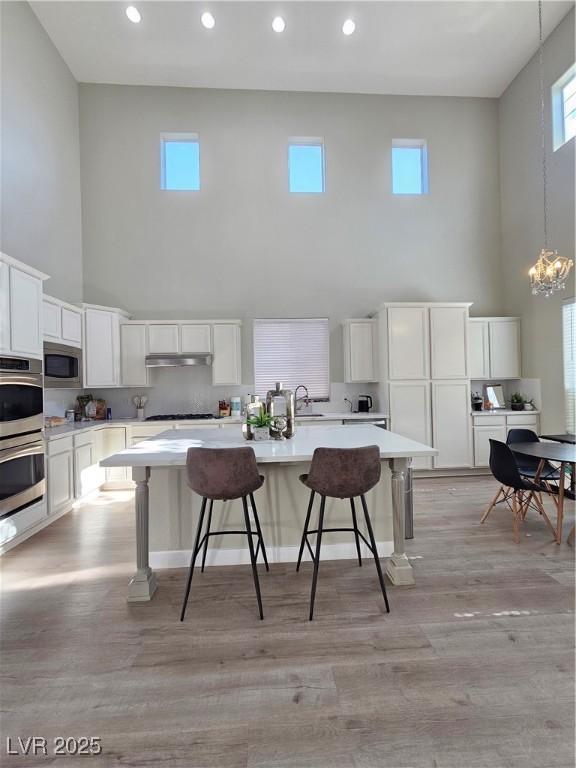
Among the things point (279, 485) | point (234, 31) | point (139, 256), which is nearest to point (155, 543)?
point (279, 485)

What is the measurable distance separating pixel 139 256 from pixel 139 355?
61.7 inches

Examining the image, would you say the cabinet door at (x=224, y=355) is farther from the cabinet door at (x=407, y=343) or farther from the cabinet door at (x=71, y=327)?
the cabinet door at (x=407, y=343)

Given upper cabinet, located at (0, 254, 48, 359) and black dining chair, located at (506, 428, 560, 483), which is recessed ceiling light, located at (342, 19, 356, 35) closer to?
upper cabinet, located at (0, 254, 48, 359)

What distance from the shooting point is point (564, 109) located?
4984 millimetres

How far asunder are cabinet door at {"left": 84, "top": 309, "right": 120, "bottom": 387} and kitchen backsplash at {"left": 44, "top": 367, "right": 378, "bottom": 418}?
541mm

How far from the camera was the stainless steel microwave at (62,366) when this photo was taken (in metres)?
4.19

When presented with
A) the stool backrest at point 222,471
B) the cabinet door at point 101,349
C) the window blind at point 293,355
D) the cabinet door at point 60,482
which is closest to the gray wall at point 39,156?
the cabinet door at point 101,349

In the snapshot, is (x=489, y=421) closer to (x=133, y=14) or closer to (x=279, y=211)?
(x=279, y=211)

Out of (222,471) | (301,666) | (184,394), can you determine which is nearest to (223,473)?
(222,471)

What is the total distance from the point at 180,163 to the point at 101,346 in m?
3.14

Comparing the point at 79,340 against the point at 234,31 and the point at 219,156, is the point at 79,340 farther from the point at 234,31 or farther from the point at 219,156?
the point at 234,31

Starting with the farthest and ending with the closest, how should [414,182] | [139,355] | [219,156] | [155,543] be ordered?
[414,182] → [219,156] → [139,355] → [155,543]

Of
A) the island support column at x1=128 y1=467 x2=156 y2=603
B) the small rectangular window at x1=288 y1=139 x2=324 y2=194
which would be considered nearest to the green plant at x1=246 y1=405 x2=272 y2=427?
the island support column at x1=128 y1=467 x2=156 y2=603

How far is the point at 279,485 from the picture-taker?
9.51ft
